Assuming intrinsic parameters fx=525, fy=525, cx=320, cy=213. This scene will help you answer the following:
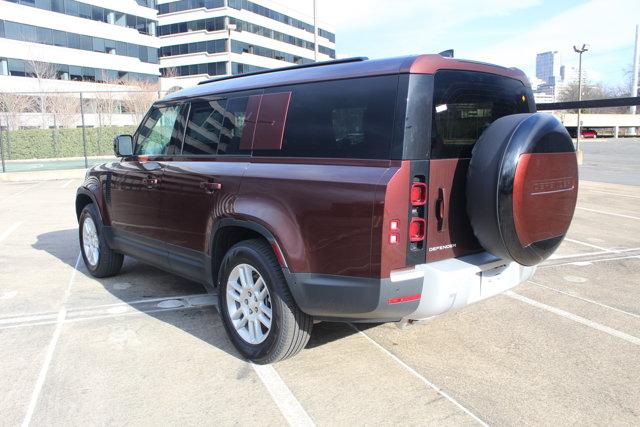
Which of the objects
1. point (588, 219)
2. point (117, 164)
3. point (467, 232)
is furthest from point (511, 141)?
point (588, 219)

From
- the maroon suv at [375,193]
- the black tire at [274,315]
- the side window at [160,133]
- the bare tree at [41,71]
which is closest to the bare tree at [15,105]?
the bare tree at [41,71]

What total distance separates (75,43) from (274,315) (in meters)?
58.8

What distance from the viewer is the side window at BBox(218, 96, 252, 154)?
3770 millimetres

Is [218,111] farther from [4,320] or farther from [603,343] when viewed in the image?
[603,343]

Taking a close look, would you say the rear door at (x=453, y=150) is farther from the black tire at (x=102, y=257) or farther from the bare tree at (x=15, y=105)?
the bare tree at (x=15, y=105)

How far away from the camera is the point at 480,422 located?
286cm

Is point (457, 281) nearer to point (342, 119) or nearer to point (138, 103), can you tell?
point (342, 119)

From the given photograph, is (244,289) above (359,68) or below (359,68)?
below

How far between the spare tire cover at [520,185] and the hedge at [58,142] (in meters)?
28.4

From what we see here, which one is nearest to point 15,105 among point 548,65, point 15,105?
point 15,105

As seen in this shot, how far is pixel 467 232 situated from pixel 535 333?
141 cm

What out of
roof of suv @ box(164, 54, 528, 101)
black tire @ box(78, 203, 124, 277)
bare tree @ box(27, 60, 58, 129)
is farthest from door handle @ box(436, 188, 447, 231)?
bare tree @ box(27, 60, 58, 129)

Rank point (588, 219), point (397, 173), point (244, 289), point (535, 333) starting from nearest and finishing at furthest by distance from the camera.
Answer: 1. point (397, 173)
2. point (244, 289)
3. point (535, 333)
4. point (588, 219)

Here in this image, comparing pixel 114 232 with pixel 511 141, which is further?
pixel 114 232
